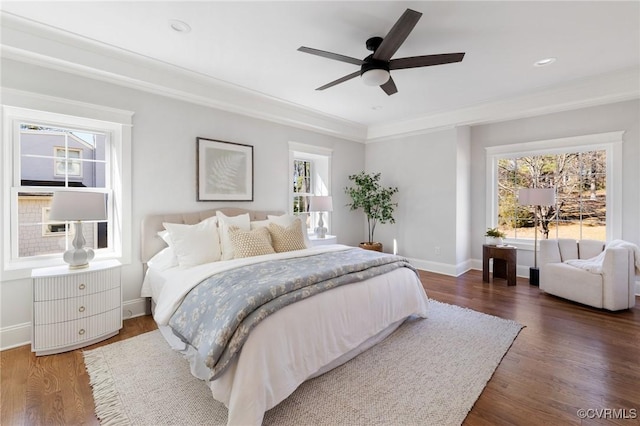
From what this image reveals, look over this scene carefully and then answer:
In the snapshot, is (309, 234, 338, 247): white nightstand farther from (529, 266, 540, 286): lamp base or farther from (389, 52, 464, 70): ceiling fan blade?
(529, 266, 540, 286): lamp base

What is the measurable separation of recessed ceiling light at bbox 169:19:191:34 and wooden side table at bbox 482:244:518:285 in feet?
15.1

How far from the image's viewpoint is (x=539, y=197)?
158 inches

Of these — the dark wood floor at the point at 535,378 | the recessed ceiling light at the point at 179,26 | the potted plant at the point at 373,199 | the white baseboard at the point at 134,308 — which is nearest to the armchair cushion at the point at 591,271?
the dark wood floor at the point at 535,378

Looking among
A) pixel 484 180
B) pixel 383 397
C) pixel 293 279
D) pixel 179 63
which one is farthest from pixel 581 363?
pixel 179 63

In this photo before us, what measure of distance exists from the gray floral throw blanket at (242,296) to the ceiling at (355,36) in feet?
6.46

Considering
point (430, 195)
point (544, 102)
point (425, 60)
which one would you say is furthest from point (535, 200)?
point (425, 60)

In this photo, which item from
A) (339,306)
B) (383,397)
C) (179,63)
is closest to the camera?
(383,397)

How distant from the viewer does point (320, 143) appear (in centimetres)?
497

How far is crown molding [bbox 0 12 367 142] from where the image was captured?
2.35 m

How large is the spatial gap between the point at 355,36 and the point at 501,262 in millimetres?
4000

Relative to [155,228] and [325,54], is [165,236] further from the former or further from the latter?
[325,54]

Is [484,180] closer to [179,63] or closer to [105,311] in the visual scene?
[179,63]

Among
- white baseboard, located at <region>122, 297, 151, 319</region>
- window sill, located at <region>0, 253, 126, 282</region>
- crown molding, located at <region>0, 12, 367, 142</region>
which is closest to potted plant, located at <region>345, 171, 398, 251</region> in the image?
crown molding, located at <region>0, 12, 367, 142</region>

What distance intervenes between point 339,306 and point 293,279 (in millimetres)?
406
